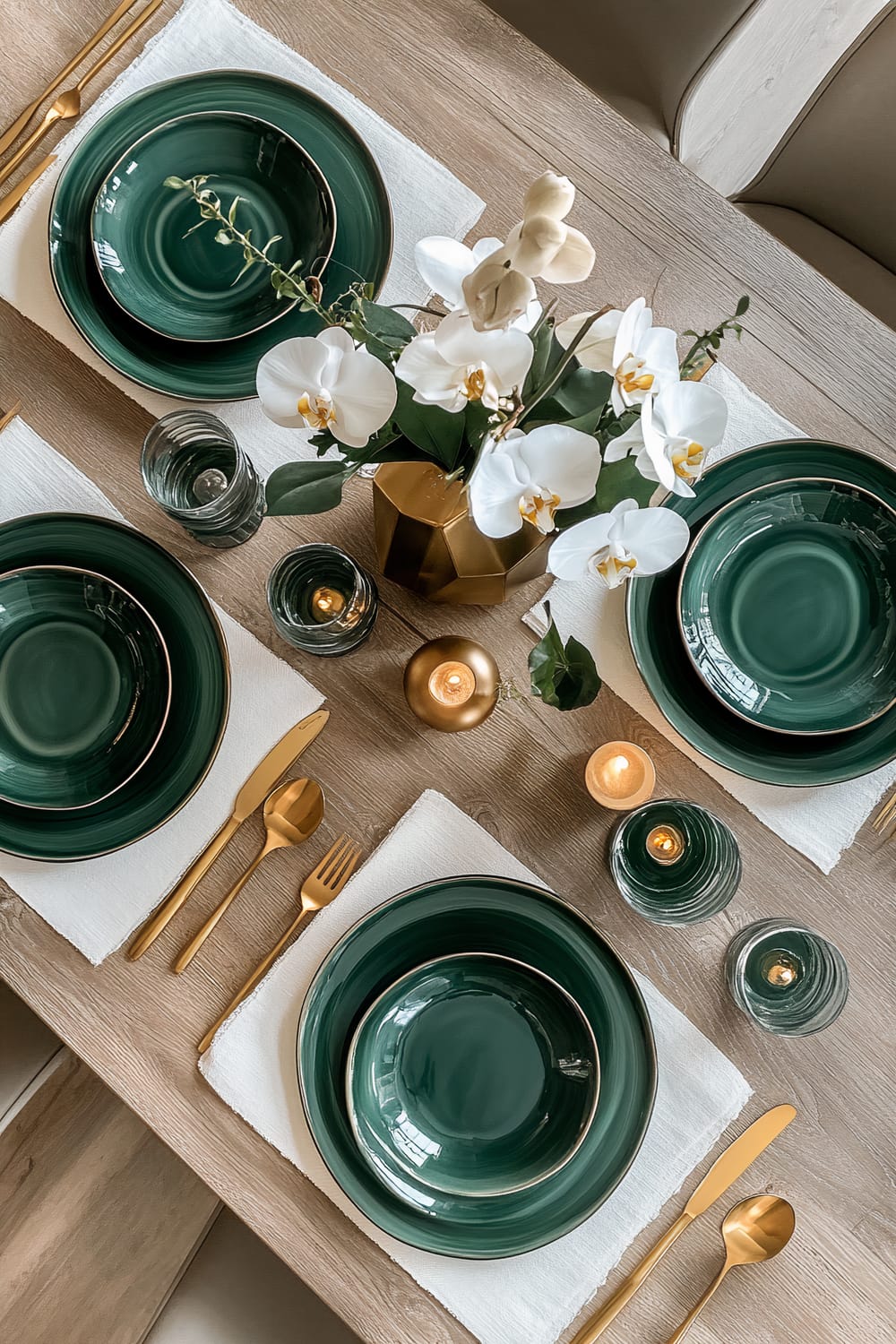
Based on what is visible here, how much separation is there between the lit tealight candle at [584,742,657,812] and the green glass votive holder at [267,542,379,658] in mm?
229

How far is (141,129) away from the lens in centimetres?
88

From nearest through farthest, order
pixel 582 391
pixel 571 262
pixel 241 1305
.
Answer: pixel 571 262
pixel 582 391
pixel 241 1305

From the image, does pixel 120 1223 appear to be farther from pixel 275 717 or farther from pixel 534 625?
pixel 534 625

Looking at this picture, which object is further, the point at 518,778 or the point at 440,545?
the point at 518,778

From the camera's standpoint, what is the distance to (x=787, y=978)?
85cm

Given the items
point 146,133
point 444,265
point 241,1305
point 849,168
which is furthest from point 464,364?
point 241,1305

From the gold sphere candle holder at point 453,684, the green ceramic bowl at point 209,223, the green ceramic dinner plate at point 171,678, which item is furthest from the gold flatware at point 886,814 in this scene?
the green ceramic bowl at point 209,223

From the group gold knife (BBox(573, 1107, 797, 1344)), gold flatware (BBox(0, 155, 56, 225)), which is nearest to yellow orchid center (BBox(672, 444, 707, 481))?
gold knife (BBox(573, 1107, 797, 1344))

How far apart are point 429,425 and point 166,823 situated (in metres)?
0.43

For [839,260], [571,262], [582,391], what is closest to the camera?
[571,262]

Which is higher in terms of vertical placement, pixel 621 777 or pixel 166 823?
pixel 621 777

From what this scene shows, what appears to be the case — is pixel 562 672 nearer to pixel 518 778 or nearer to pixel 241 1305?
pixel 518 778

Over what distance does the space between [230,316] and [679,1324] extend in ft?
3.04

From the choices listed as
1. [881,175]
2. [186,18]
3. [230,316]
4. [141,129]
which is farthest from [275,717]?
[881,175]
